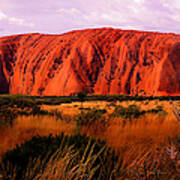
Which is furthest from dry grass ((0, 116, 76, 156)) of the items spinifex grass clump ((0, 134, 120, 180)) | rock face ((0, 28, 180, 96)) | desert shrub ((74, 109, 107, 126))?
rock face ((0, 28, 180, 96))

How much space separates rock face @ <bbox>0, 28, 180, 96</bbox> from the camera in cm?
5500

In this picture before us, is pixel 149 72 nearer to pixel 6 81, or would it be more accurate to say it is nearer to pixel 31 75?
pixel 31 75

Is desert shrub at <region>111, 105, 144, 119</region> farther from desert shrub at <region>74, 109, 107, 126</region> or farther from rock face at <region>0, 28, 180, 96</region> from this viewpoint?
rock face at <region>0, 28, 180, 96</region>

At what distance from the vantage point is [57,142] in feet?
13.8

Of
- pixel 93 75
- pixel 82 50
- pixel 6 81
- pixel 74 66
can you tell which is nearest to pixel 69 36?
pixel 82 50

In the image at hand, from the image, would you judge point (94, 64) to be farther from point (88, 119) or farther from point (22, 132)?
point (22, 132)

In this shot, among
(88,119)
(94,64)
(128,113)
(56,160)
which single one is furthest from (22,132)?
(94,64)

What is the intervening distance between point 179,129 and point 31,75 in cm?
6357

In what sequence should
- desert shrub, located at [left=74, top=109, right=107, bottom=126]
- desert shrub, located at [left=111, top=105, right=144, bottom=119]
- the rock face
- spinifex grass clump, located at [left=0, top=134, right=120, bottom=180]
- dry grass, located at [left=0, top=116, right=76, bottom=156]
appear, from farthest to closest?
the rock face, desert shrub, located at [left=111, top=105, right=144, bottom=119], desert shrub, located at [left=74, top=109, right=107, bottom=126], dry grass, located at [left=0, top=116, right=76, bottom=156], spinifex grass clump, located at [left=0, top=134, right=120, bottom=180]

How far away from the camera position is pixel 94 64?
59969mm

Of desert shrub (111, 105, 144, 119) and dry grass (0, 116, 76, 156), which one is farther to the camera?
desert shrub (111, 105, 144, 119)

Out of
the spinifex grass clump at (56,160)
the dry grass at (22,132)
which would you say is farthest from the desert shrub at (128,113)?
the spinifex grass clump at (56,160)

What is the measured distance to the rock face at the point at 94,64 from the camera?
55.0 meters

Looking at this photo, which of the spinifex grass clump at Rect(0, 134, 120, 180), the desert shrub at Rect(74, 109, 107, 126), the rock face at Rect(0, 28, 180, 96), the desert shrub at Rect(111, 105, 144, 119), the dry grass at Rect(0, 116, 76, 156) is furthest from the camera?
the rock face at Rect(0, 28, 180, 96)
